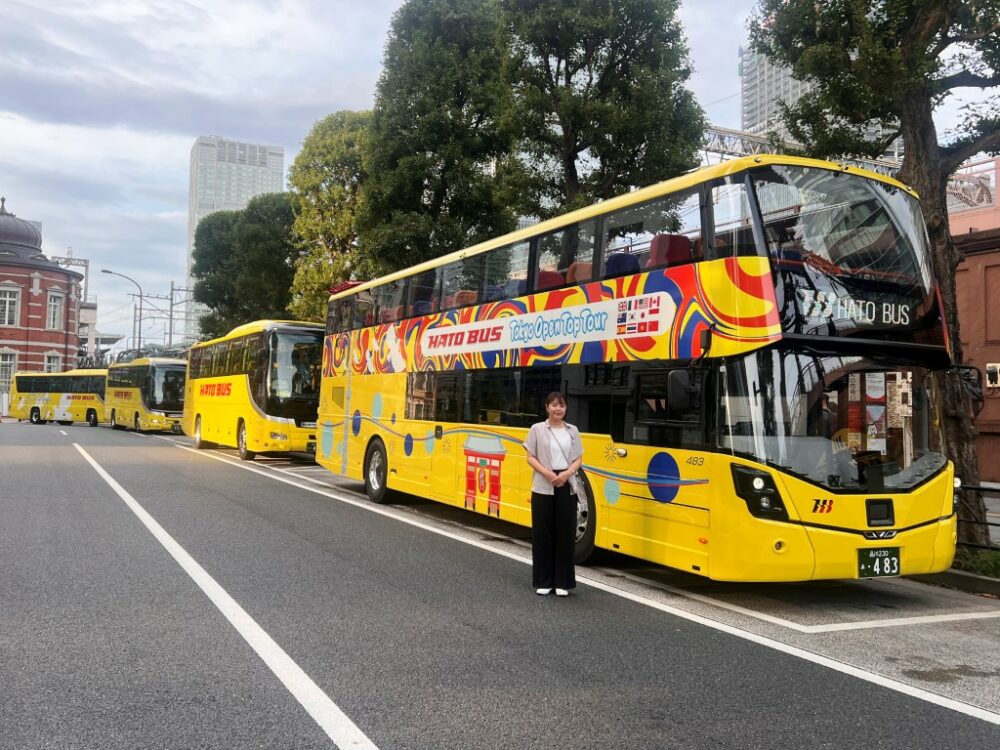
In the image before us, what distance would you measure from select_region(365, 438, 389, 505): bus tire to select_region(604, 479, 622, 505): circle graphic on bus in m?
5.71

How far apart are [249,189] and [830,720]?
512ft

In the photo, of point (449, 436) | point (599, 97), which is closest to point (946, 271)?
point (449, 436)

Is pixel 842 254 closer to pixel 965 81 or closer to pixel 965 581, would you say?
pixel 965 581

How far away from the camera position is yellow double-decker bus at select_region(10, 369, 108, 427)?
48031 mm

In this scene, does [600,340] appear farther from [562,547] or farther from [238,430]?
[238,430]

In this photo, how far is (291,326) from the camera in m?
20.8

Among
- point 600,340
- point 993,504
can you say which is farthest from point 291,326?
point 993,504

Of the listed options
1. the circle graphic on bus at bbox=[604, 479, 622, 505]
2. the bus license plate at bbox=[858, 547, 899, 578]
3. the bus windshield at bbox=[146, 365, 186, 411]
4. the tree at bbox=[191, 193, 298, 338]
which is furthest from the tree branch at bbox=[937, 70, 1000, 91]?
the bus windshield at bbox=[146, 365, 186, 411]

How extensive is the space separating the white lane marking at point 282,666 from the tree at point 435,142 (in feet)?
45.3

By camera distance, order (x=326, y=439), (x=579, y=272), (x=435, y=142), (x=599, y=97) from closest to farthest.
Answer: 1. (x=579, y=272)
2. (x=326, y=439)
3. (x=599, y=97)
4. (x=435, y=142)

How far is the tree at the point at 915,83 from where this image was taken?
9.07 m

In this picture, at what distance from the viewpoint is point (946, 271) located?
31.3ft

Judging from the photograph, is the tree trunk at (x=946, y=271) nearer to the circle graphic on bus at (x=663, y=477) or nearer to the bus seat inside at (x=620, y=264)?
the bus seat inside at (x=620, y=264)

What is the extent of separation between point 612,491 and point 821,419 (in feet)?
6.99
